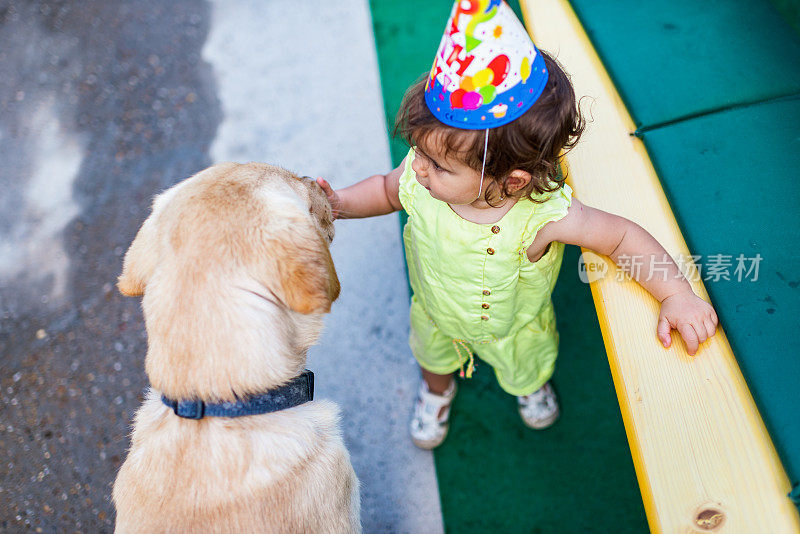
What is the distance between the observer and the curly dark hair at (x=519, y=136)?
52.9 inches

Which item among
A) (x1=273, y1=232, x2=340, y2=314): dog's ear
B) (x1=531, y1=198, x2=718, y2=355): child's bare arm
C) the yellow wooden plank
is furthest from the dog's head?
the yellow wooden plank

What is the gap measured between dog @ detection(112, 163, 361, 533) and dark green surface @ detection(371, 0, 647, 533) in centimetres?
91

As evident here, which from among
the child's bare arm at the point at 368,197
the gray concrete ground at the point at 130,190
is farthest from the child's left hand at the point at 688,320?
the gray concrete ground at the point at 130,190

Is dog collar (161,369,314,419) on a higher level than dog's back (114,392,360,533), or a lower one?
higher

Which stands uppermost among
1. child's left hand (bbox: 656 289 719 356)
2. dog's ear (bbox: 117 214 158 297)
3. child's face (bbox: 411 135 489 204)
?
child's face (bbox: 411 135 489 204)

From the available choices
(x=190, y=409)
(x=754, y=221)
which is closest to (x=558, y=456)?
(x=754, y=221)

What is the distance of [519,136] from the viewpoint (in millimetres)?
1342

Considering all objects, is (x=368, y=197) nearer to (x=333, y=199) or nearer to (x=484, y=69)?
(x=333, y=199)

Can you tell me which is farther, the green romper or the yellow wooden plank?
the green romper

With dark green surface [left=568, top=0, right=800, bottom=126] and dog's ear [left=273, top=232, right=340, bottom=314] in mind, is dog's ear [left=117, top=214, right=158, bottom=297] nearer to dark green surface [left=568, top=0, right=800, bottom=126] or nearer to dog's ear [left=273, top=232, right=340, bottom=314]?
dog's ear [left=273, top=232, right=340, bottom=314]

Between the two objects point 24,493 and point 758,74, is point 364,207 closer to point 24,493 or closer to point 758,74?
point 758,74

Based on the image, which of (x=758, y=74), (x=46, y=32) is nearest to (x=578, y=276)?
(x=758, y=74)

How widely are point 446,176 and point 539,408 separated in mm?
1211

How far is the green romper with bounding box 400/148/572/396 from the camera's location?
1.56 m
